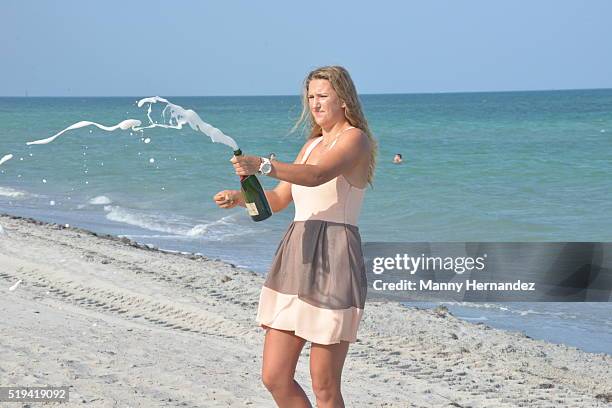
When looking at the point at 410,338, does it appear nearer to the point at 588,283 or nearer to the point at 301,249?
the point at 588,283

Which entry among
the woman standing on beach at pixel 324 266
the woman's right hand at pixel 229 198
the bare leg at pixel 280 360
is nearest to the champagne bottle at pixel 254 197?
Result: the woman's right hand at pixel 229 198

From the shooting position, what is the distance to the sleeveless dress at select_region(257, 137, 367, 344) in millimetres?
3758

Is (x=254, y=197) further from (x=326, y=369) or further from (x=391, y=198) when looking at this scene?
(x=391, y=198)

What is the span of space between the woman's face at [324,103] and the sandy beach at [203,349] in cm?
217

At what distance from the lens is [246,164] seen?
3.64m

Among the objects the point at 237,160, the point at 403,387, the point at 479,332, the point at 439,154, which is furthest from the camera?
the point at 439,154

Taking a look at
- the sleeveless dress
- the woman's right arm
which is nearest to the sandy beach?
the woman's right arm

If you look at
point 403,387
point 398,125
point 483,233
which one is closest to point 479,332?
point 403,387

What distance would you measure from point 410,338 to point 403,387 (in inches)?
67.7

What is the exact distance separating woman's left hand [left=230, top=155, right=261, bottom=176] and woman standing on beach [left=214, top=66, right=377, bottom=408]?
0.22 m

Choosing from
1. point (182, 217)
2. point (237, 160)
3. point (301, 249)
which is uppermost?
point (237, 160)

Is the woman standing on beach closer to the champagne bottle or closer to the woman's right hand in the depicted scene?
the champagne bottle

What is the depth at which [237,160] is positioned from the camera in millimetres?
3654

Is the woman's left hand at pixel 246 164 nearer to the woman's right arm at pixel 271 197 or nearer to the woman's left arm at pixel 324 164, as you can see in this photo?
the woman's left arm at pixel 324 164
